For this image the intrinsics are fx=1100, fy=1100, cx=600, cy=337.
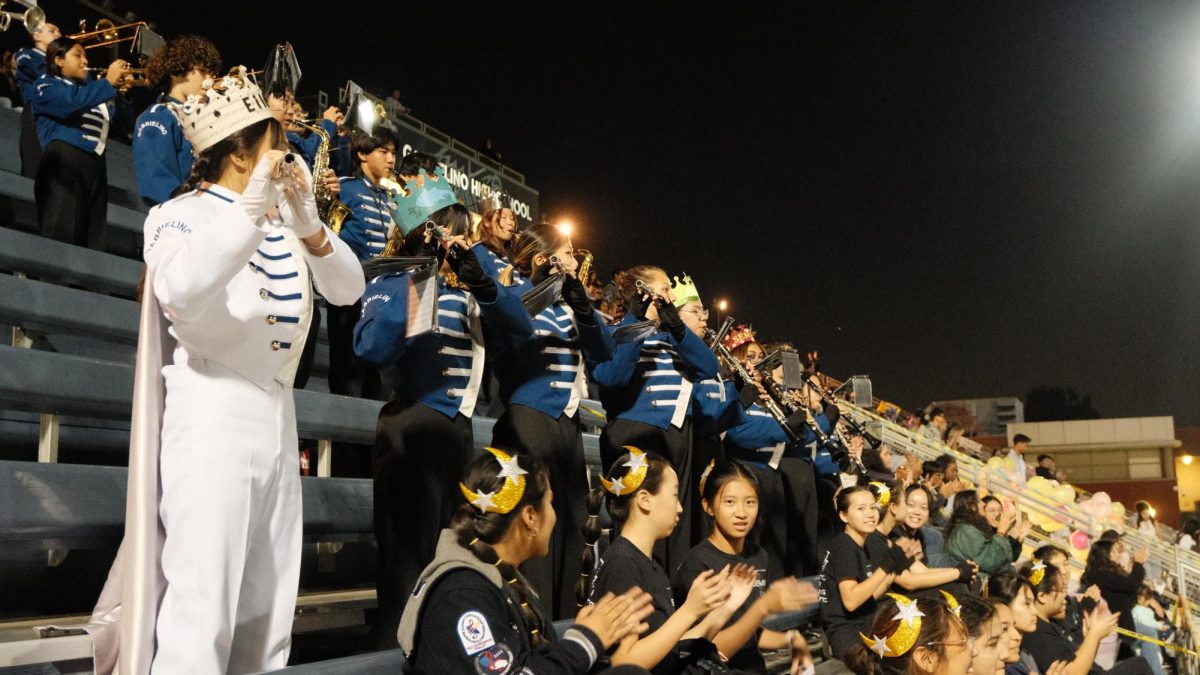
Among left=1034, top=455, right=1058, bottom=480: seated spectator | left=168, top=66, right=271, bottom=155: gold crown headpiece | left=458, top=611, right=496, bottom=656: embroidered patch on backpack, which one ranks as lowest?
left=458, top=611, right=496, bottom=656: embroidered patch on backpack

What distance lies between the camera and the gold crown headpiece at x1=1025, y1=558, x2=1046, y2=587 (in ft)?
23.6

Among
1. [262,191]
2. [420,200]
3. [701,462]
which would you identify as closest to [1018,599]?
[701,462]

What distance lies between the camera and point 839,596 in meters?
5.62

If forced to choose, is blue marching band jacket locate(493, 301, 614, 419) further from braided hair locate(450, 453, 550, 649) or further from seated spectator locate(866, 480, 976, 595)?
seated spectator locate(866, 480, 976, 595)

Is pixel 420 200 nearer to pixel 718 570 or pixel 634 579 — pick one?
pixel 634 579

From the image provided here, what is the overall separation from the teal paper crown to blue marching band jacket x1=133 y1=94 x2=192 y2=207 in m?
1.35

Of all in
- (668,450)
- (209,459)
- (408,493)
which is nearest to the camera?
(209,459)

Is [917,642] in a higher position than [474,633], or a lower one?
lower

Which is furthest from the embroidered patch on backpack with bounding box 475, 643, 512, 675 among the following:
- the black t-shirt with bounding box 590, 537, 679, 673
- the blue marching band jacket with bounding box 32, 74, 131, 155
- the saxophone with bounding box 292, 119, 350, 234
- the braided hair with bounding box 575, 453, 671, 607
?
the blue marching band jacket with bounding box 32, 74, 131, 155

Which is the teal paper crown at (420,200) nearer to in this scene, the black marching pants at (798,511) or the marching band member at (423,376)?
the marching band member at (423,376)

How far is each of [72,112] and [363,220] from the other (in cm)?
164

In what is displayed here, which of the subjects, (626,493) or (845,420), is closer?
(626,493)

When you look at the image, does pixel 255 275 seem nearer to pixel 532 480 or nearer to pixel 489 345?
pixel 532 480

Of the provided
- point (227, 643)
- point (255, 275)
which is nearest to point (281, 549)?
point (227, 643)
